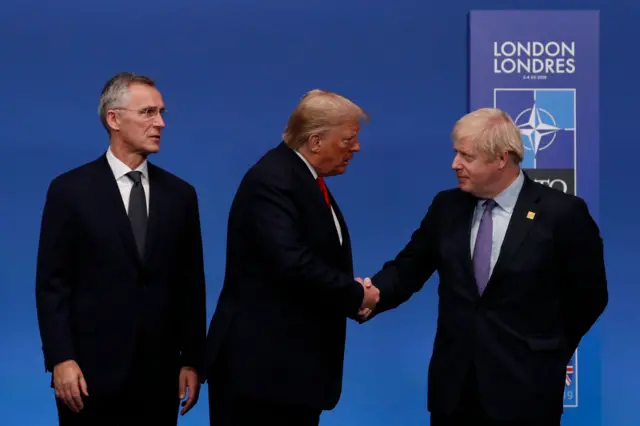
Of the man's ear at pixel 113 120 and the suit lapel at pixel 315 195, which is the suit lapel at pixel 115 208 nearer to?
the man's ear at pixel 113 120

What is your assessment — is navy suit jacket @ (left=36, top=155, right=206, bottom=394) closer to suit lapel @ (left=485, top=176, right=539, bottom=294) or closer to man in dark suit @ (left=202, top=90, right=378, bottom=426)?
man in dark suit @ (left=202, top=90, right=378, bottom=426)

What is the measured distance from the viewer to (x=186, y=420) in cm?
470

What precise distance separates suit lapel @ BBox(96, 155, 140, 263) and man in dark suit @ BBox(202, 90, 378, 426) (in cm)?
30

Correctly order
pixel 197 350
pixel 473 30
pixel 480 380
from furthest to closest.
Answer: pixel 473 30 < pixel 197 350 < pixel 480 380

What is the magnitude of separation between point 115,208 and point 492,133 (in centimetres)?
117

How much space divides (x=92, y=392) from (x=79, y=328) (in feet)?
0.64

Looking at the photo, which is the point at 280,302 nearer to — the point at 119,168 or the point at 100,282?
the point at 100,282

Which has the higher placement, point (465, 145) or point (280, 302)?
point (465, 145)

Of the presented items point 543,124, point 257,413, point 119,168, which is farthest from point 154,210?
point 543,124

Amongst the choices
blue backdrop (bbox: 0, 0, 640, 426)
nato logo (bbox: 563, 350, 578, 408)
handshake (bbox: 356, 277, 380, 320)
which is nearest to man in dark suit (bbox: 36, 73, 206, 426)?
handshake (bbox: 356, 277, 380, 320)

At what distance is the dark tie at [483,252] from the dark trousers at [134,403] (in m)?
1.00

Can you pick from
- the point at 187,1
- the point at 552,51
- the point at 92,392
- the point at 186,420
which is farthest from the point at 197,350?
the point at 552,51

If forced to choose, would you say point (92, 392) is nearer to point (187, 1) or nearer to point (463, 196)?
point (463, 196)

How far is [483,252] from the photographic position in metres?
3.05
